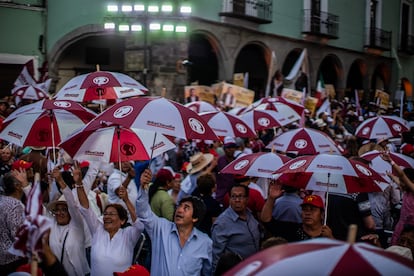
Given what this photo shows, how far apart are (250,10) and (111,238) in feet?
52.0

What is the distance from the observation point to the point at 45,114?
20.6ft

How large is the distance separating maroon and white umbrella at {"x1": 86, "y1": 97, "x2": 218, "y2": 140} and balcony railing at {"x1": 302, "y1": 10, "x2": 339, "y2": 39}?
18.4 m

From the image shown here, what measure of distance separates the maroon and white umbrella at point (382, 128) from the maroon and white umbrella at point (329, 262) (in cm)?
841

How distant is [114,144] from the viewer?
5742mm

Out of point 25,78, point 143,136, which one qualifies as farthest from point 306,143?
point 25,78

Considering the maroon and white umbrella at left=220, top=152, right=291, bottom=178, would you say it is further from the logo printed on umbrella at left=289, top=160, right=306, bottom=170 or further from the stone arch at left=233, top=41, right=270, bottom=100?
the stone arch at left=233, top=41, right=270, bottom=100

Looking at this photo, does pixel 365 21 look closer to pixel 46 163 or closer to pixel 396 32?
pixel 396 32

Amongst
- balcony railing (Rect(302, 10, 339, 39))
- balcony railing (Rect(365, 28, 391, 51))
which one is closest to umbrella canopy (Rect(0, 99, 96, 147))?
balcony railing (Rect(302, 10, 339, 39))

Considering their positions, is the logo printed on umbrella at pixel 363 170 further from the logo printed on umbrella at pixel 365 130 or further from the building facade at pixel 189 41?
the building facade at pixel 189 41

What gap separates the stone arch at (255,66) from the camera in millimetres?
22062

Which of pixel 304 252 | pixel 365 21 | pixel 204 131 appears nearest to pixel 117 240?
pixel 204 131

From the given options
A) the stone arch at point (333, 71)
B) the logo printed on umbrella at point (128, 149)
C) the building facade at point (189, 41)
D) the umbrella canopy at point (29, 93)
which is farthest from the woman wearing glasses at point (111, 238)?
the stone arch at point (333, 71)

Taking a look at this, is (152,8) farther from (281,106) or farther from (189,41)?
(281,106)

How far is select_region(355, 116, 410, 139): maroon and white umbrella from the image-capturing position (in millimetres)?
10367
